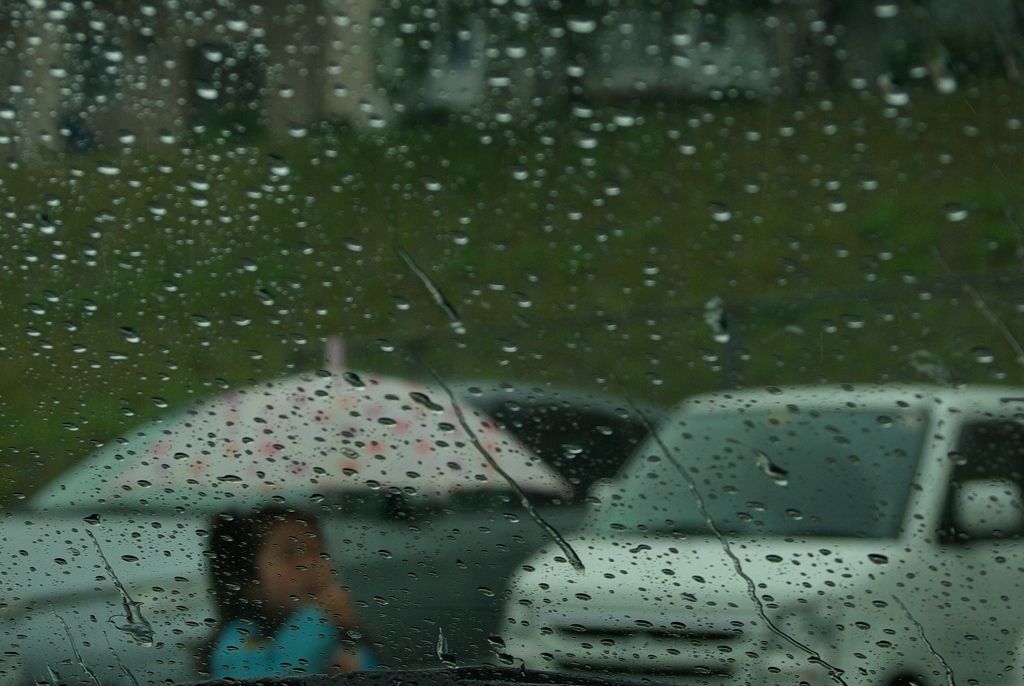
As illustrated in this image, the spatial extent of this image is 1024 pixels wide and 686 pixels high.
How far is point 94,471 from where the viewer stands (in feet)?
7.82

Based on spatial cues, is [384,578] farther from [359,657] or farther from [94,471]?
[94,471]

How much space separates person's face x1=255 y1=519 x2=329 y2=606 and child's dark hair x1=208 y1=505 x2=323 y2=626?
0.02 meters

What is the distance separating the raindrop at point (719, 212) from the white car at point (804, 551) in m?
0.35

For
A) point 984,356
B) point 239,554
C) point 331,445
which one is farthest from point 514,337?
point 984,356

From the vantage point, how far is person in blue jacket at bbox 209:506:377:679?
2.18m

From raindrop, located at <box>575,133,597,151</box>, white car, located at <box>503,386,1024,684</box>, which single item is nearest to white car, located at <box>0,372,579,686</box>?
white car, located at <box>503,386,1024,684</box>

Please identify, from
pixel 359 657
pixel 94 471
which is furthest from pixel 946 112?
pixel 94 471

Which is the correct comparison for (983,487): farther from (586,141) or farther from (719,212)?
(586,141)

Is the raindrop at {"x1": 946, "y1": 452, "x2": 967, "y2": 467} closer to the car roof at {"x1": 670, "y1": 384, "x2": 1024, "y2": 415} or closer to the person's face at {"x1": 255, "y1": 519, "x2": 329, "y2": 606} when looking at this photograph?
the car roof at {"x1": 670, "y1": 384, "x2": 1024, "y2": 415}

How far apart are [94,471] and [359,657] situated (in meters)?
0.79

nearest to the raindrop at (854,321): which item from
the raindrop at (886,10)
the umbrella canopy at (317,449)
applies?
the raindrop at (886,10)

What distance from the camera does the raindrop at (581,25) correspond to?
196 cm

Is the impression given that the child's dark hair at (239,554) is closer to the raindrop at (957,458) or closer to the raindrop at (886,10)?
the raindrop at (957,458)

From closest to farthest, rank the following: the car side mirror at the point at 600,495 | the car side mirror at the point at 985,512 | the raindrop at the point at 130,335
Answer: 1. the car side mirror at the point at 985,512
2. the car side mirror at the point at 600,495
3. the raindrop at the point at 130,335
